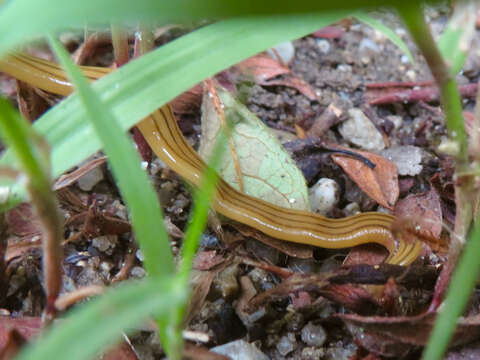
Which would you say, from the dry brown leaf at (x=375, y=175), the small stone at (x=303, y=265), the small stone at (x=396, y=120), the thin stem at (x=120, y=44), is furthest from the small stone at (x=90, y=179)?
the small stone at (x=396, y=120)

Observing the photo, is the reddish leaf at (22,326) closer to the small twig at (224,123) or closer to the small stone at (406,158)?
the small twig at (224,123)


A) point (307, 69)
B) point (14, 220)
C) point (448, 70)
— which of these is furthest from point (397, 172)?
point (14, 220)

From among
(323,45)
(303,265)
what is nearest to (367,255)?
(303,265)

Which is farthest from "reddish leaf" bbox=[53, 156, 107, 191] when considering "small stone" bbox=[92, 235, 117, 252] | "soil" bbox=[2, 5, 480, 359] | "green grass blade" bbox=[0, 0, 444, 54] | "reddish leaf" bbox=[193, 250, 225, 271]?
"green grass blade" bbox=[0, 0, 444, 54]

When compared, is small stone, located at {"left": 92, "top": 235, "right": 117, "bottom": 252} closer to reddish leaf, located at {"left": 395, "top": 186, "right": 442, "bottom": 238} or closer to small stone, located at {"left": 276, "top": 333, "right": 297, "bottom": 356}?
small stone, located at {"left": 276, "top": 333, "right": 297, "bottom": 356}

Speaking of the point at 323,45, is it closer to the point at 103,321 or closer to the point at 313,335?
the point at 313,335

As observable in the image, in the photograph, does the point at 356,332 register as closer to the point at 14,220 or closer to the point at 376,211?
the point at 376,211
